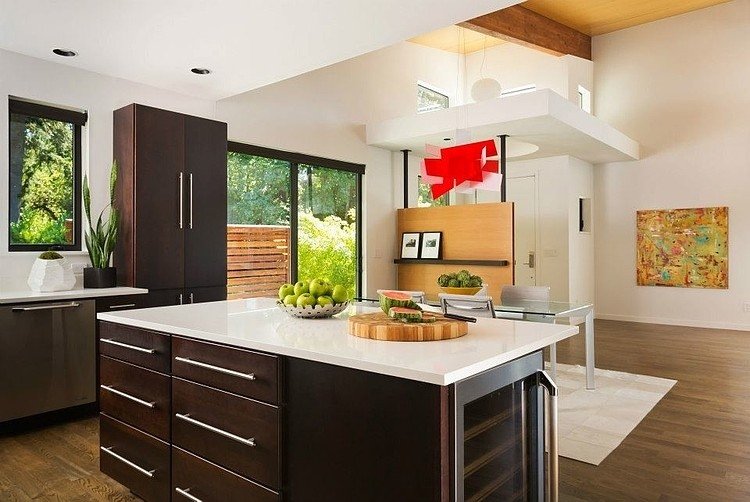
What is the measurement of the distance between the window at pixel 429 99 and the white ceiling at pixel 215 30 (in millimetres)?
4159

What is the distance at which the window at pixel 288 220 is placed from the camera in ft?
18.9

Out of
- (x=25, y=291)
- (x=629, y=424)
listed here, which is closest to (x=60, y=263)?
(x=25, y=291)

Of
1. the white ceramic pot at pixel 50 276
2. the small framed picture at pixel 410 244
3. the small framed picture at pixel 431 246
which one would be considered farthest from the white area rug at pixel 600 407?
the white ceramic pot at pixel 50 276

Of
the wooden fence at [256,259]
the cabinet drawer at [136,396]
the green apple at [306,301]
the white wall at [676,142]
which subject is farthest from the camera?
the white wall at [676,142]

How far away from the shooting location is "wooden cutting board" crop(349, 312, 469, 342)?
6.05ft

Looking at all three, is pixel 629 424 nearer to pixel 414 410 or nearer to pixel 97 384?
pixel 414 410

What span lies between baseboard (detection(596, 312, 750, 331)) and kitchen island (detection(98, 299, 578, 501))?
23.7ft

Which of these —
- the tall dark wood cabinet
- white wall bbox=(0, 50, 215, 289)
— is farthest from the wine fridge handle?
white wall bbox=(0, 50, 215, 289)

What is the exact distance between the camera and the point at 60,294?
3.73 metres

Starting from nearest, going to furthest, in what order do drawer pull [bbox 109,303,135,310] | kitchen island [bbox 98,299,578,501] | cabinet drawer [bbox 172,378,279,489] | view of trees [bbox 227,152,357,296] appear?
1. kitchen island [bbox 98,299,578,501]
2. cabinet drawer [bbox 172,378,279,489]
3. drawer pull [bbox 109,303,135,310]
4. view of trees [bbox 227,152,357,296]

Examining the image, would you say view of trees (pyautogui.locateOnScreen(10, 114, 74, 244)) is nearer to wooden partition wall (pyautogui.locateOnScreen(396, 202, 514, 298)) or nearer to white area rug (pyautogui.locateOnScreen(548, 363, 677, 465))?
wooden partition wall (pyautogui.locateOnScreen(396, 202, 514, 298))

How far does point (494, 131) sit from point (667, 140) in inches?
140

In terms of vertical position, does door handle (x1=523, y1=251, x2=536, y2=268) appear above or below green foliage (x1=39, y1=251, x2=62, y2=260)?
below

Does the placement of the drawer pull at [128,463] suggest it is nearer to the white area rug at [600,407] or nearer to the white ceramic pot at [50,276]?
the white ceramic pot at [50,276]
